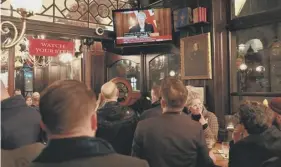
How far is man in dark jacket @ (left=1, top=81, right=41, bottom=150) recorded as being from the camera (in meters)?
1.67

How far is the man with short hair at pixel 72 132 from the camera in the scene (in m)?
0.96

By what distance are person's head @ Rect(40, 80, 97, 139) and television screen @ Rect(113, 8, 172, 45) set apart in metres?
4.19

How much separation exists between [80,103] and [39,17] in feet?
14.6

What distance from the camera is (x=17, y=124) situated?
1.73 meters

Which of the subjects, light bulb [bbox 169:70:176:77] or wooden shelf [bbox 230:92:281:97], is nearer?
wooden shelf [bbox 230:92:281:97]

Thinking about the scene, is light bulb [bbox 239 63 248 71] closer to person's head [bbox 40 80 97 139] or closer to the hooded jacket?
the hooded jacket

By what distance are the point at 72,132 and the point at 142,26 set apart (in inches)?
174

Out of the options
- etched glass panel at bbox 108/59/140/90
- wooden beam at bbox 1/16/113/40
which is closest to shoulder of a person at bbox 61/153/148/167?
wooden beam at bbox 1/16/113/40

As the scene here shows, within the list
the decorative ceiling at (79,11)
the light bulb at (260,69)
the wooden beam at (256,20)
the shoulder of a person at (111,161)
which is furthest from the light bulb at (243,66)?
the shoulder of a person at (111,161)

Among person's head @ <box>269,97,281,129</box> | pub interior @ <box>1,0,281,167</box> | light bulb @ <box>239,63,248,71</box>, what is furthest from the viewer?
light bulb @ <box>239,63,248,71</box>

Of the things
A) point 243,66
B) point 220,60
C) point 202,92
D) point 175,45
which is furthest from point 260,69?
point 175,45

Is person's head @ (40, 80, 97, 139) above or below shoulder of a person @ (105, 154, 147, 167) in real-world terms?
above

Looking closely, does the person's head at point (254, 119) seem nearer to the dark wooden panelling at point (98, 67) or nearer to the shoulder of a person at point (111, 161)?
the shoulder of a person at point (111, 161)

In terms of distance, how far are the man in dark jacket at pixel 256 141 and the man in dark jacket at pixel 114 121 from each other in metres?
1.16
